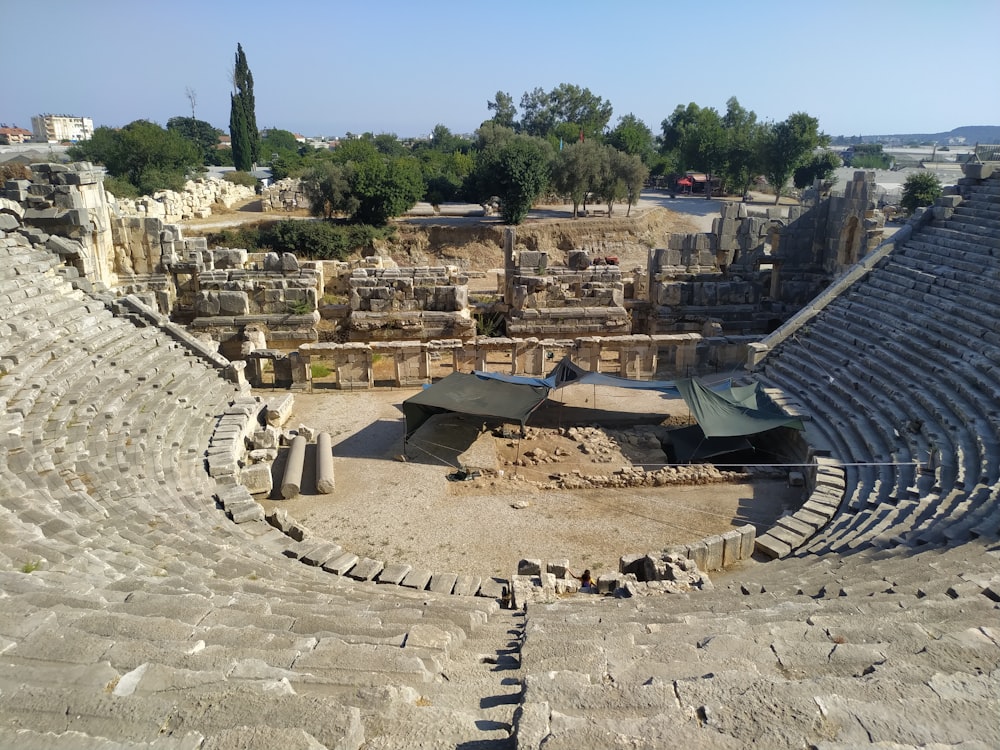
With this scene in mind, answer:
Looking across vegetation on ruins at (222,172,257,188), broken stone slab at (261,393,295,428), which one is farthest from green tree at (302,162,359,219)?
broken stone slab at (261,393,295,428)

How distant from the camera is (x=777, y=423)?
1227 cm

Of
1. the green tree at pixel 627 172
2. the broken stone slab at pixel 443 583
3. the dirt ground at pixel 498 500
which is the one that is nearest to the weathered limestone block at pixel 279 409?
the dirt ground at pixel 498 500

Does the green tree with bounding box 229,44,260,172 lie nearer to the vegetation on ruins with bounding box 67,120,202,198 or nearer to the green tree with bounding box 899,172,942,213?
the vegetation on ruins with bounding box 67,120,202,198

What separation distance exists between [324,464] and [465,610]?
5923 mm

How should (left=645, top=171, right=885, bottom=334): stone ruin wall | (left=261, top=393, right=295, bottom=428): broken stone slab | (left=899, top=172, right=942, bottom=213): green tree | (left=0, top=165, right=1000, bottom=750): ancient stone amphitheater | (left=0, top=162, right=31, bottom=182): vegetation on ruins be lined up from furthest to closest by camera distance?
1. (left=899, top=172, right=942, bottom=213): green tree
2. (left=0, top=162, right=31, bottom=182): vegetation on ruins
3. (left=645, top=171, right=885, bottom=334): stone ruin wall
4. (left=261, top=393, right=295, bottom=428): broken stone slab
5. (left=0, top=165, right=1000, bottom=750): ancient stone amphitheater

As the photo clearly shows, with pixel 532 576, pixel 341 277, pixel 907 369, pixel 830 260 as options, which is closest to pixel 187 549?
pixel 532 576

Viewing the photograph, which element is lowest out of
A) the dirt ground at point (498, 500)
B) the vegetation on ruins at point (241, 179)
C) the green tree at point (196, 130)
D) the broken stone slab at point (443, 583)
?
the dirt ground at point (498, 500)

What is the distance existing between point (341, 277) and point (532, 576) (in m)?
16.9

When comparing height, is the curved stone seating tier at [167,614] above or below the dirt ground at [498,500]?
above

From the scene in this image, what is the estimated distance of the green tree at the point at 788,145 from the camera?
168 feet

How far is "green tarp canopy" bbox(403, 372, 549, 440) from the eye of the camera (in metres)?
12.9

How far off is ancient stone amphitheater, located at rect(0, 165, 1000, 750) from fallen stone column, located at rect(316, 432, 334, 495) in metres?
1.80

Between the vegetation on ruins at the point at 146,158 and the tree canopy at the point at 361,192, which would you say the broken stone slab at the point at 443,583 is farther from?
the vegetation on ruins at the point at 146,158

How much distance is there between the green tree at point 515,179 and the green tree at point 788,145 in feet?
69.5
